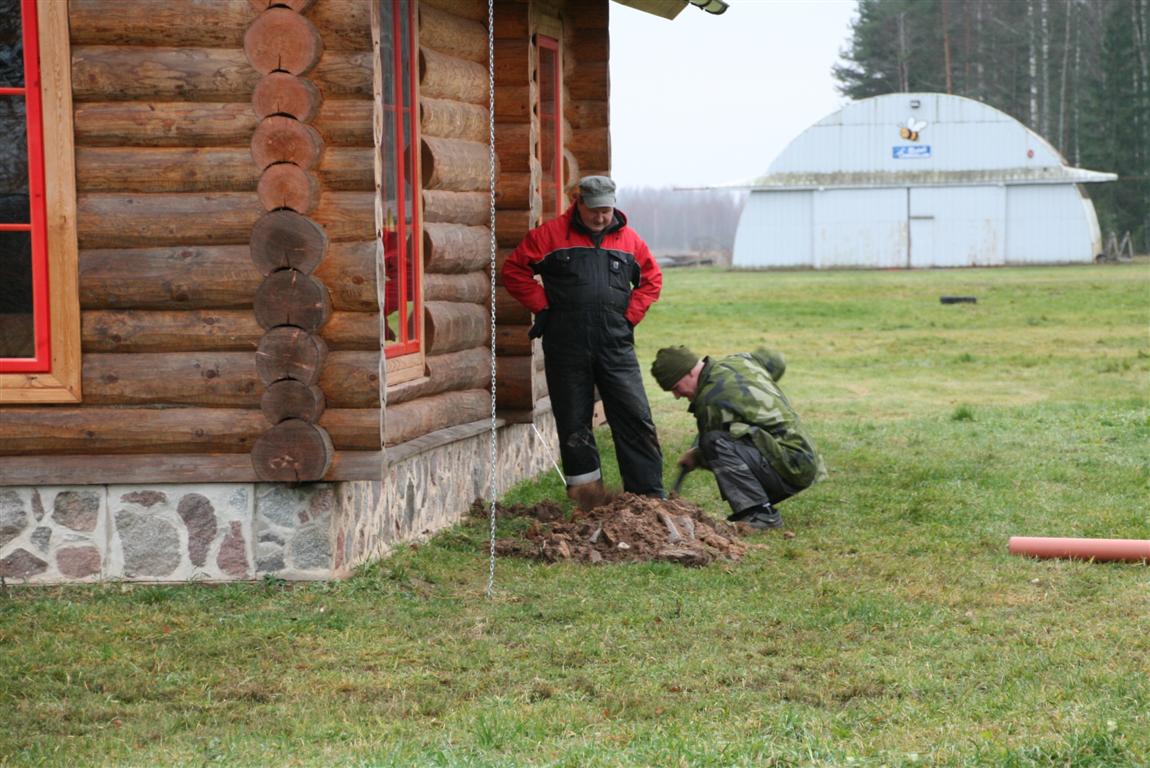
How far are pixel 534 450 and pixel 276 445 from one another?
178 inches

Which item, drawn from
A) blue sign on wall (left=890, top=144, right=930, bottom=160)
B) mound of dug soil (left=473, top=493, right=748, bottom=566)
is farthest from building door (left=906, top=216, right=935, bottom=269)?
mound of dug soil (left=473, top=493, right=748, bottom=566)

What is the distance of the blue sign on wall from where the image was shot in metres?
48.3

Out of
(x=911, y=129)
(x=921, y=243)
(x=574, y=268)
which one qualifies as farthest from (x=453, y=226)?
(x=911, y=129)

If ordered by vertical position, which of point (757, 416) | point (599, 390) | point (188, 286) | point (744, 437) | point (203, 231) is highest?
point (203, 231)

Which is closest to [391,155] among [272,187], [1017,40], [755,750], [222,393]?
[272,187]

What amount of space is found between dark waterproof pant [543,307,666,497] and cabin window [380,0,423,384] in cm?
101

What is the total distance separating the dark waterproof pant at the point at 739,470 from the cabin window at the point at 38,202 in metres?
3.84

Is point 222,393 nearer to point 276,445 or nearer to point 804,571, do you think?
point 276,445

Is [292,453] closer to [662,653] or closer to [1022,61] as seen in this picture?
[662,653]

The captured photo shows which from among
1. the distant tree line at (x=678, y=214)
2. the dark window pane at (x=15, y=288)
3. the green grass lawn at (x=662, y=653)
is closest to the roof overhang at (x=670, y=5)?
the green grass lawn at (x=662, y=653)

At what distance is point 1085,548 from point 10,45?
603 cm

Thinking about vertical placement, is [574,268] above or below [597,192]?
below

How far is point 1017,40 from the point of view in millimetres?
67438

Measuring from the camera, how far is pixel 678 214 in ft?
490
